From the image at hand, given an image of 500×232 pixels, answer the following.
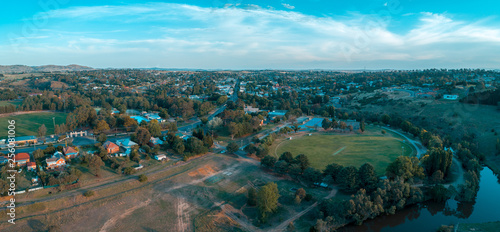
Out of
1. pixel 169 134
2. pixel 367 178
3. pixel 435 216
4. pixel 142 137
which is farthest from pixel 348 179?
pixel 142 137

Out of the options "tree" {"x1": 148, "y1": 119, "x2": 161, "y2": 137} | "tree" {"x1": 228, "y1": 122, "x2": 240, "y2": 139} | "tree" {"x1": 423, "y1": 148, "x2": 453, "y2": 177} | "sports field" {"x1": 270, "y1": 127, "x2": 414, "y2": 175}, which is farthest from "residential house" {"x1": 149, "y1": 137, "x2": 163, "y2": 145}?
"tree" {"x1": 423, "y1": 148, "x2": 453, "y2": 177}

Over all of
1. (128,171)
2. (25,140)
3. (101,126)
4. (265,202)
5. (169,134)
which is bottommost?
(128,171)

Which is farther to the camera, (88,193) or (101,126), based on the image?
(101,126)

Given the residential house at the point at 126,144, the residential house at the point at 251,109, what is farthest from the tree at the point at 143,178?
the residential house at the point at 251,109

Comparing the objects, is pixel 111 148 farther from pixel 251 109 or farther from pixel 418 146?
pixel 418 146

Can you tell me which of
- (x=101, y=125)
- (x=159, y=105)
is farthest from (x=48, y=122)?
(x=159, y=105)
